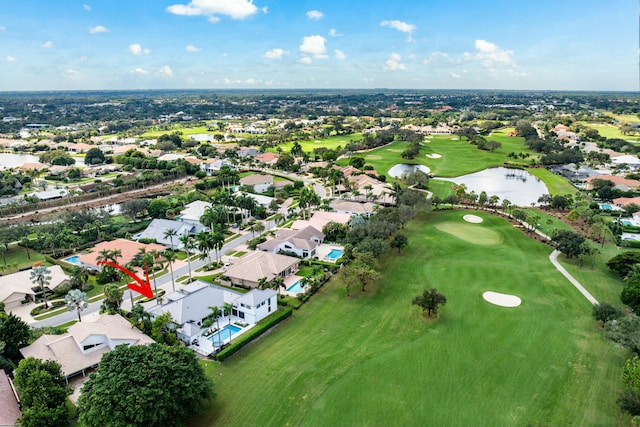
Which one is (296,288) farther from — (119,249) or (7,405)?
(7,405)

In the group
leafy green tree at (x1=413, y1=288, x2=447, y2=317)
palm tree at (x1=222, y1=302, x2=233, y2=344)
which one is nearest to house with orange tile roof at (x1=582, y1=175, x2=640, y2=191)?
leafy green tree at (x1=413, y1=288, x2=447, y2=317)

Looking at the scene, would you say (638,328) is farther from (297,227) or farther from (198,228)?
(198,228)

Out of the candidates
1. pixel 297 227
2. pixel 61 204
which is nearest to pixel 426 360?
pixel 297 227

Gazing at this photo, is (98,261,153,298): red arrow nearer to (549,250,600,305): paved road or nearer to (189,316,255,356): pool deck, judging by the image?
(189,316,255,356): pool deck

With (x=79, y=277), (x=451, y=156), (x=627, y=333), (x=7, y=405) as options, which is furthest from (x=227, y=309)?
(x=451, y=156)

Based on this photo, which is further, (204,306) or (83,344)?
(204,306)

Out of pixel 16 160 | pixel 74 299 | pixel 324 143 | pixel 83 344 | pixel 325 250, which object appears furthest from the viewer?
pixel 324 143

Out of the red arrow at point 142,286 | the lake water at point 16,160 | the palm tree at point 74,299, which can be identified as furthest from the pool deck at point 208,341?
the lake water at point 16,160
